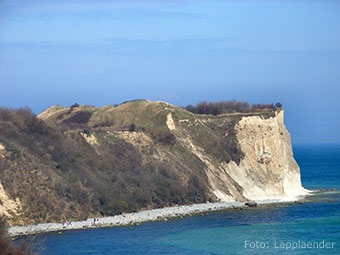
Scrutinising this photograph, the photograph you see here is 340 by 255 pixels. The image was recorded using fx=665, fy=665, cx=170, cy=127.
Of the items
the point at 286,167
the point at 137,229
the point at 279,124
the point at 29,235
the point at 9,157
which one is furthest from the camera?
the point at 279,124

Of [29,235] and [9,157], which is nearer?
[29,235]

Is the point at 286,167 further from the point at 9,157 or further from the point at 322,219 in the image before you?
the point at 9,157

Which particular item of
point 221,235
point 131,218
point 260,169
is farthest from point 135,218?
point 260,169

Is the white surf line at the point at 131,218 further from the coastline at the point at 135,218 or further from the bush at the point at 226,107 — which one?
the bush at the point at 226,107

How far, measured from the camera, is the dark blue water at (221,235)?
4838 centimetres

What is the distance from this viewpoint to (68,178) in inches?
2534

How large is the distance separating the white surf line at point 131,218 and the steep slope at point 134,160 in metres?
1.50

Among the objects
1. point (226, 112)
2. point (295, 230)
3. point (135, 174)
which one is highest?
point (226, 112)

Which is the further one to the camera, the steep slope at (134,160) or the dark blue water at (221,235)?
the steep slope at (134,160)

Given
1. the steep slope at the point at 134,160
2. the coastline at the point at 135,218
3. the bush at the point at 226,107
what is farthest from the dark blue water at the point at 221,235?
the bush at the point at 226,107

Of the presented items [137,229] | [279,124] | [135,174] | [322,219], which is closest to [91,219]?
[137,229]

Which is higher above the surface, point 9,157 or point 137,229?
point 9,157

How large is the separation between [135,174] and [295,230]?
2192 centimetres

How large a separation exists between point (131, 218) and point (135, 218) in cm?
41
